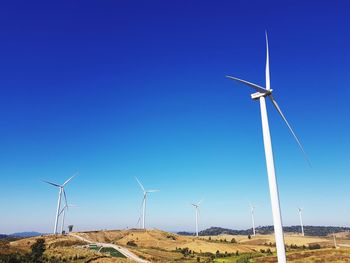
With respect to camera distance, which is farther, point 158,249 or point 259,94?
point 158,249

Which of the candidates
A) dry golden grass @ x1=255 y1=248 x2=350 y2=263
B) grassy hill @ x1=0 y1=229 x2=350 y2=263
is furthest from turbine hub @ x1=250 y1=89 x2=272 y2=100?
dry golden grass @ x1=255 y1=248 x2=350 y2=263

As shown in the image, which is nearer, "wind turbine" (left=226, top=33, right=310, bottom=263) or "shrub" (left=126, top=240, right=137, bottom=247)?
"wind turbine" (left=226, top=33, right=310, bottom=263)

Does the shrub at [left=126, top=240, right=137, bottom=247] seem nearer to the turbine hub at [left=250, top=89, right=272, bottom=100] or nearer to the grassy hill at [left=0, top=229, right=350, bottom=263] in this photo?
the grassy hill at [left=0, top=229, right=350, bottom=263]

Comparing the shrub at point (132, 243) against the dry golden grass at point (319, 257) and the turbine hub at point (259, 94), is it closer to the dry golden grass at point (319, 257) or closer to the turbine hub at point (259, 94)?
the dry golden grass at point (319, 257)

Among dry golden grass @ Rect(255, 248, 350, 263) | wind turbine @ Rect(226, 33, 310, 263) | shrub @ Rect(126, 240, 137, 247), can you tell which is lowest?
dry golden grass @ Rect(255, 248, 350, 263)

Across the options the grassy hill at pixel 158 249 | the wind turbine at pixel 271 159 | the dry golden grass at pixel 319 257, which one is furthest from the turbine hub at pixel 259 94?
the dry golden grass at pixel 319 257

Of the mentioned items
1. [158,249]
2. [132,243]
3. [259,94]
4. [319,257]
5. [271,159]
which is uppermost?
[259,94]

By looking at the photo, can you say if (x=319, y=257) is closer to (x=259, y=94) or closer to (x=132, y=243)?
(x=259, y=94)

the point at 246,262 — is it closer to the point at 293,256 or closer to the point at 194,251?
the point at 293,256

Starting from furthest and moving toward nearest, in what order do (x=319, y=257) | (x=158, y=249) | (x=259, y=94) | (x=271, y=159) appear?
(x=158, y=249), (x=319, y=257), (x=259, y=94), (x=271, y=159)

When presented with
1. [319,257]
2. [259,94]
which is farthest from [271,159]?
[319,257]

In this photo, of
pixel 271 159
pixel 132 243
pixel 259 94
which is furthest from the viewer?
pixel 132 243

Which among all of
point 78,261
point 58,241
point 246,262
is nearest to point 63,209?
Result: point 58,241

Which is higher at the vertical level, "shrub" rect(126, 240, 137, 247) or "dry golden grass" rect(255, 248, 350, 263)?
"shrub" rect(126, 240, 137, 247)
